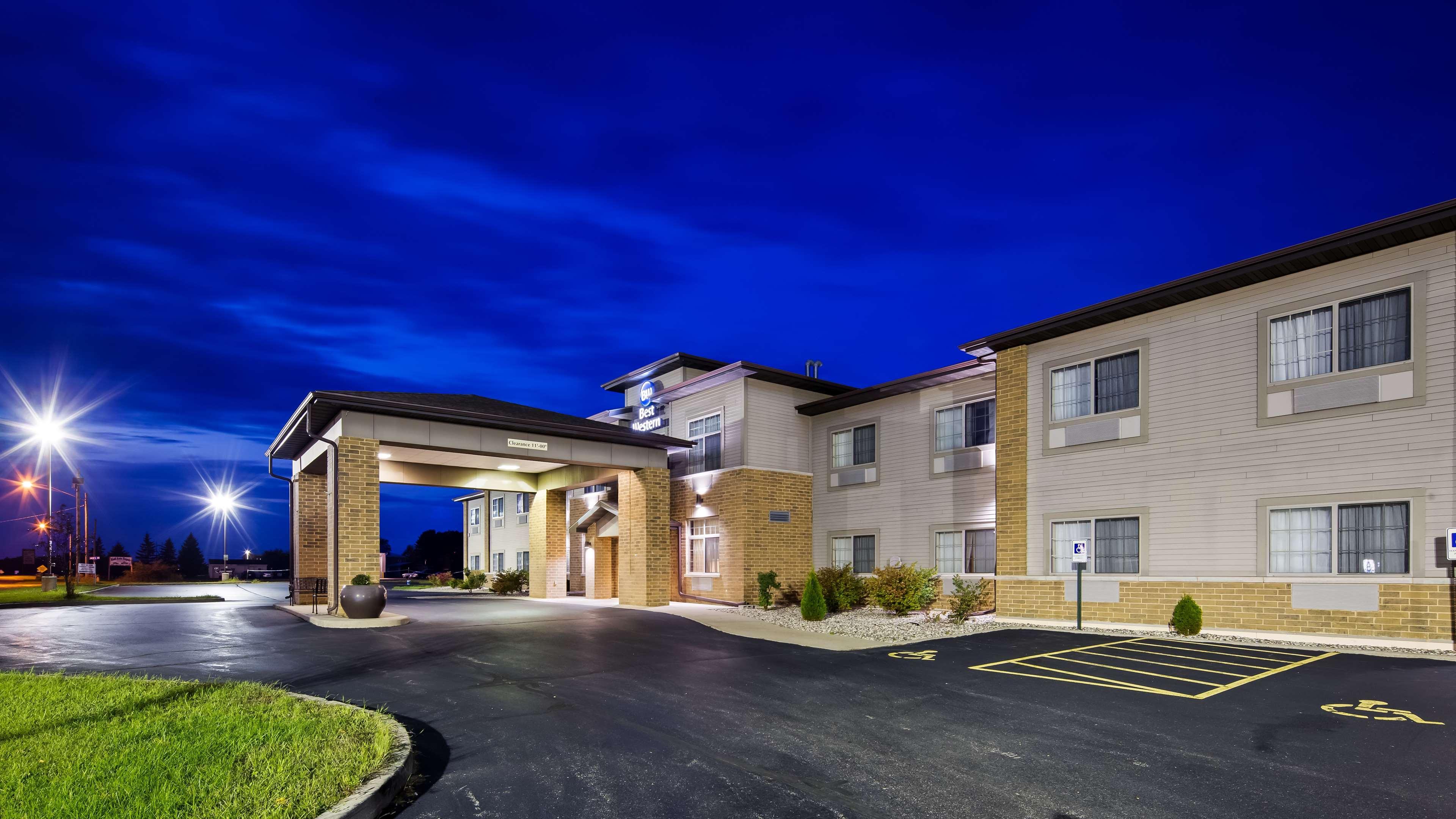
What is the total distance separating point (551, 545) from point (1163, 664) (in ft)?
78.4

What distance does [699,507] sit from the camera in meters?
28.3

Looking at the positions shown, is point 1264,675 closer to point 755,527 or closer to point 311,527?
point 755,527

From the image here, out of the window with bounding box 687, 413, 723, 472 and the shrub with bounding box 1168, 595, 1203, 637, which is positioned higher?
the window with bounding box 687, 413, 723, 472

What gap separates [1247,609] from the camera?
15.5 m

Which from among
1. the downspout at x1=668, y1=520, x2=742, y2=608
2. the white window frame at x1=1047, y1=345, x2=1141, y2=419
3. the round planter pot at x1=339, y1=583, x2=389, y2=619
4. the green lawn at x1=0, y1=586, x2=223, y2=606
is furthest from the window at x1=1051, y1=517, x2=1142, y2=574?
the green lawn at x1=0, y1=586, x2=223, y2=606

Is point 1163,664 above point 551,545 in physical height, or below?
above

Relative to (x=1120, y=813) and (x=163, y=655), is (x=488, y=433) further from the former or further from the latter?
(x=1120, y=813)

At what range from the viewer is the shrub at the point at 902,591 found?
67.6 ft

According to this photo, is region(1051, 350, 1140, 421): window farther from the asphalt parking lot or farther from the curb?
the curb

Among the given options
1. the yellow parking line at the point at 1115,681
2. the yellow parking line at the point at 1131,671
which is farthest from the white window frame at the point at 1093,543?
the yellow parking line at the point at 1115,681

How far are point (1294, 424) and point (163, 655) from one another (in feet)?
68.4

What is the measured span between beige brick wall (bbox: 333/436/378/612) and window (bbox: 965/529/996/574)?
629 inches

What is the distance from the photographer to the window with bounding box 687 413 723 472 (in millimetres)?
27906

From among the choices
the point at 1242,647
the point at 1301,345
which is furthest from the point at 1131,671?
the point at 1301,345
